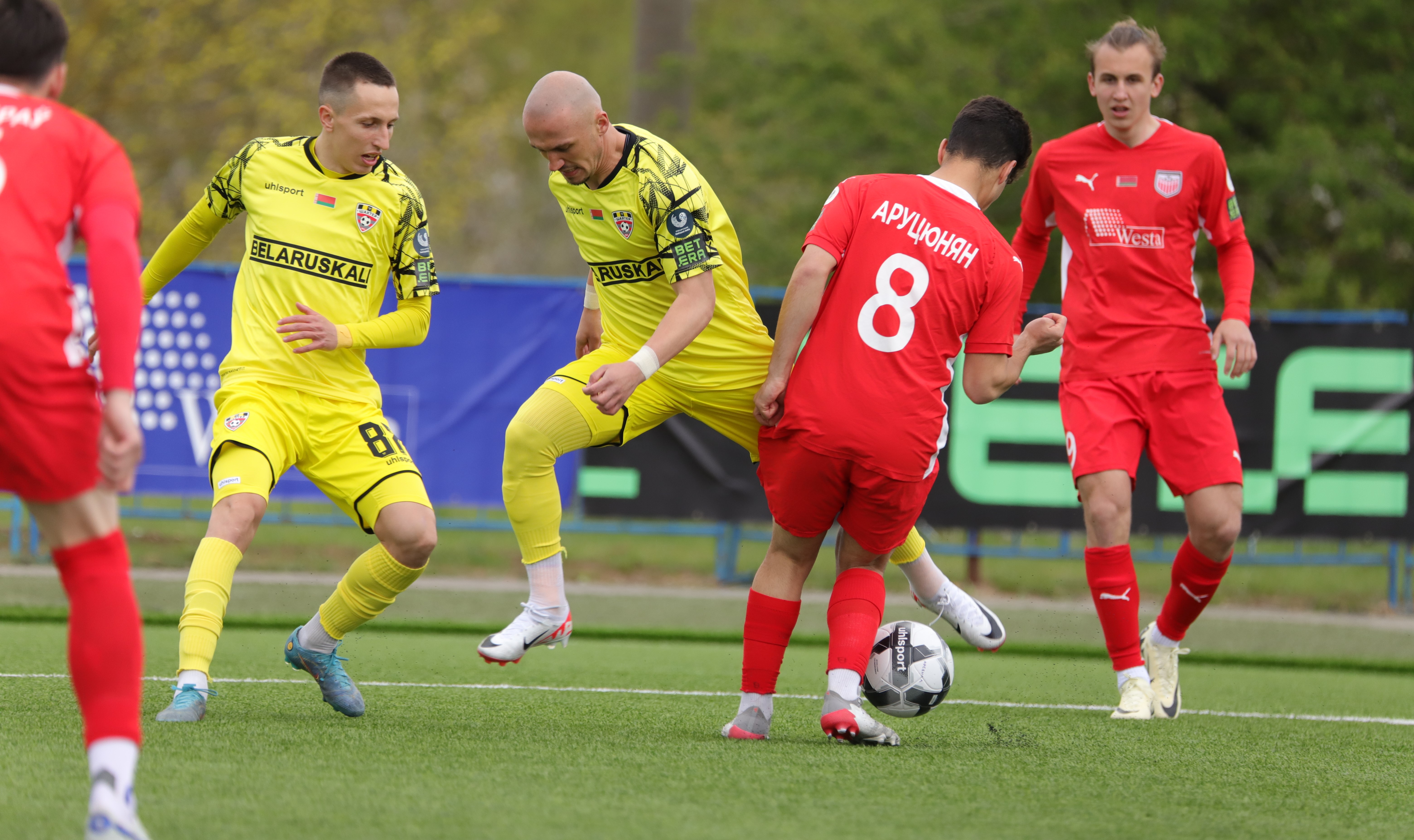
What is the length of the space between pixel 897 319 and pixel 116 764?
8.83ft

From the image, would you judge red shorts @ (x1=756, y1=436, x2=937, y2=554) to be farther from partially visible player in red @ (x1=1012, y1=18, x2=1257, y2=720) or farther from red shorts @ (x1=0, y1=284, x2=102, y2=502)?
red shorts @ (x1=0, y1=284, x2=102, y2=502)

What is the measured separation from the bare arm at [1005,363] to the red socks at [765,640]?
0.95 metres

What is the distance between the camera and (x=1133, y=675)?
5.92 meters

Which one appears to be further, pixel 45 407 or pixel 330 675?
pixel 330 675

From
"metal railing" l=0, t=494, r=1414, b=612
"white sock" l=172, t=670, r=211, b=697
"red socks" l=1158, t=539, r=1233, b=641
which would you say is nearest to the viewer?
"white sock" l=172, t=670, r=211, b=697

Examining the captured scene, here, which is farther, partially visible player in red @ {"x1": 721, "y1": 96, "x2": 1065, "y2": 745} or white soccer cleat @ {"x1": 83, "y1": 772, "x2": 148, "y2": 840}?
partially visible player in red @ {"x1": 721, "y1": 96, "x2": 1065, "y2": 745}

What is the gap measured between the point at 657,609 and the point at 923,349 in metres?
5.92

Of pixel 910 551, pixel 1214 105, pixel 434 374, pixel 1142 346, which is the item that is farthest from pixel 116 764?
pixel 1214 105

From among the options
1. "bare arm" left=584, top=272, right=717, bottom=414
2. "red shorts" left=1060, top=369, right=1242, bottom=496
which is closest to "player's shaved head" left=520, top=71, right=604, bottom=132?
"bare arm" left=584, top=272, right=717, bottom=414

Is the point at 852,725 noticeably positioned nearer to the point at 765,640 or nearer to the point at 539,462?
the point at 765,640

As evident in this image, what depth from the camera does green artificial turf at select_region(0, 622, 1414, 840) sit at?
143 inches

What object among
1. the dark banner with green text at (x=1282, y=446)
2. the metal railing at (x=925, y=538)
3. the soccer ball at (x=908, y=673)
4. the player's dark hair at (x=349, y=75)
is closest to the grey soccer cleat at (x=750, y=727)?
the soccer ball at (x=908, y=673)

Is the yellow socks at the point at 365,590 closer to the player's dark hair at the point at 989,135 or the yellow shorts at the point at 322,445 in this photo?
the yellow shorts at the point at 322,445

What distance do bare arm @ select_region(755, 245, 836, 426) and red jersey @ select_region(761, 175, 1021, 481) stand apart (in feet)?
0.16
